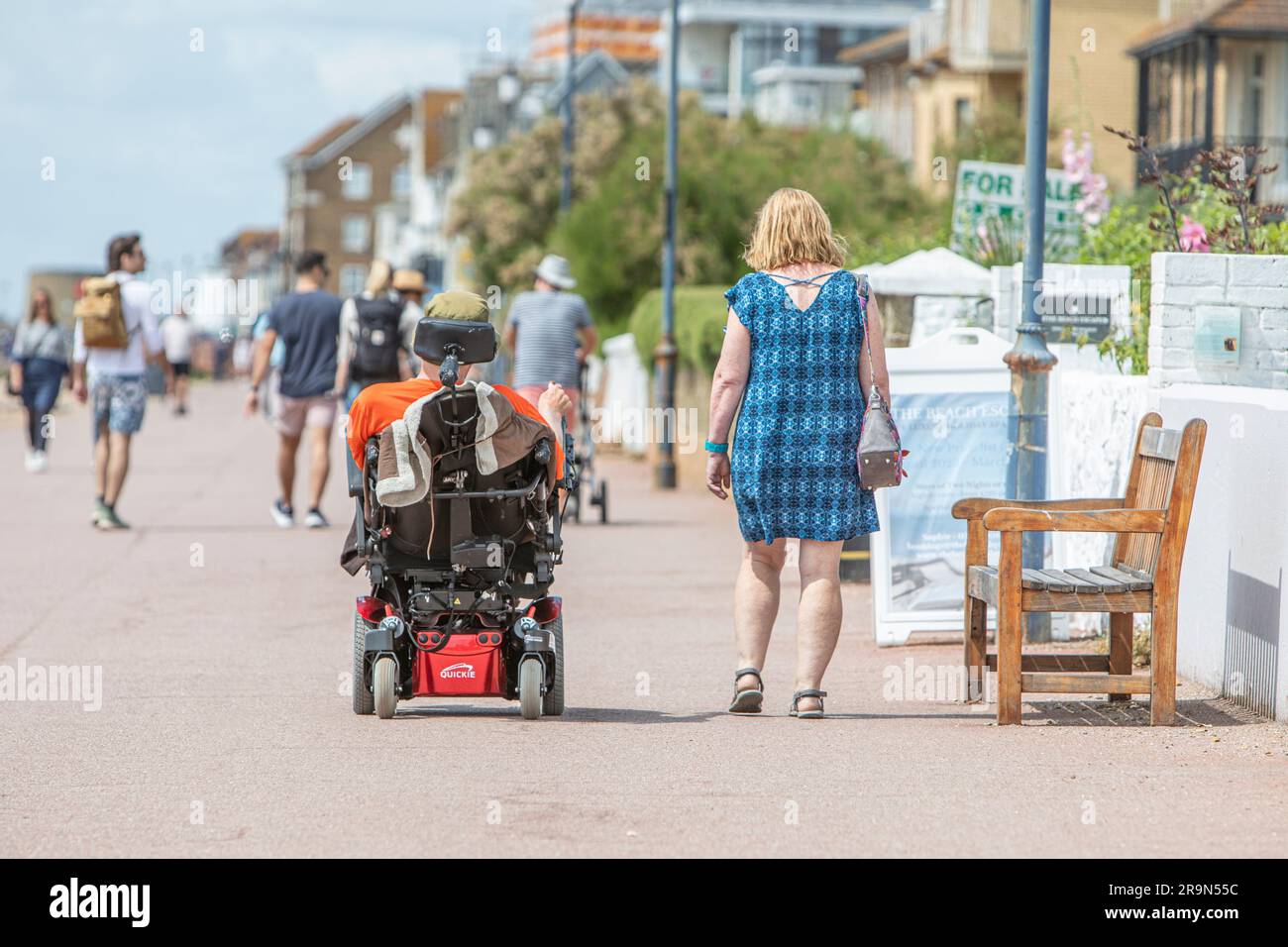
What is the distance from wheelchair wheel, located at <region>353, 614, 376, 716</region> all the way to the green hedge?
40.4 feet

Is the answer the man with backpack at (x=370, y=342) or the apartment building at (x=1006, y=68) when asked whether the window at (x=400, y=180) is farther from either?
the man with backpack at (x=370, y=342)

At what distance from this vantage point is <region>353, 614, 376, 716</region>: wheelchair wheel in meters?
7.57

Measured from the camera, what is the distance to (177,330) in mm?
40500

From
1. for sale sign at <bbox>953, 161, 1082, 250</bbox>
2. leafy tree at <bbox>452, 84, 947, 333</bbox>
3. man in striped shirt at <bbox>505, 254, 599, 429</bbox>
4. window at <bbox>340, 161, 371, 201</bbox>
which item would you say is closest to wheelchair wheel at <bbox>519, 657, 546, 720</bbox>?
for sale sign at <bbox>953, 161, 1082, 250</bbox>

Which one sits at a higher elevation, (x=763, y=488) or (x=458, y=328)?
(x=458, y=328)

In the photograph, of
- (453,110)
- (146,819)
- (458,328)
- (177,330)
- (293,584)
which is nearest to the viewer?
(146,819)

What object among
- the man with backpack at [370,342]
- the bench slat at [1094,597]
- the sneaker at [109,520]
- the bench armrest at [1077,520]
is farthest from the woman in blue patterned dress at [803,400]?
the sneaker at [109,520]

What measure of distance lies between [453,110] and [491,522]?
90.1m

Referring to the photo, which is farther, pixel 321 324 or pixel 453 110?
pixel 453 110

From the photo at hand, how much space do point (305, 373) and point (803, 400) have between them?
8308 mm

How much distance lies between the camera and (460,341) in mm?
7523

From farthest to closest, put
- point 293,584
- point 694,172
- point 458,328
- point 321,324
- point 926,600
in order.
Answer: point 694,172, point 321,324, point 293,584, point 926,600, point 458,328
